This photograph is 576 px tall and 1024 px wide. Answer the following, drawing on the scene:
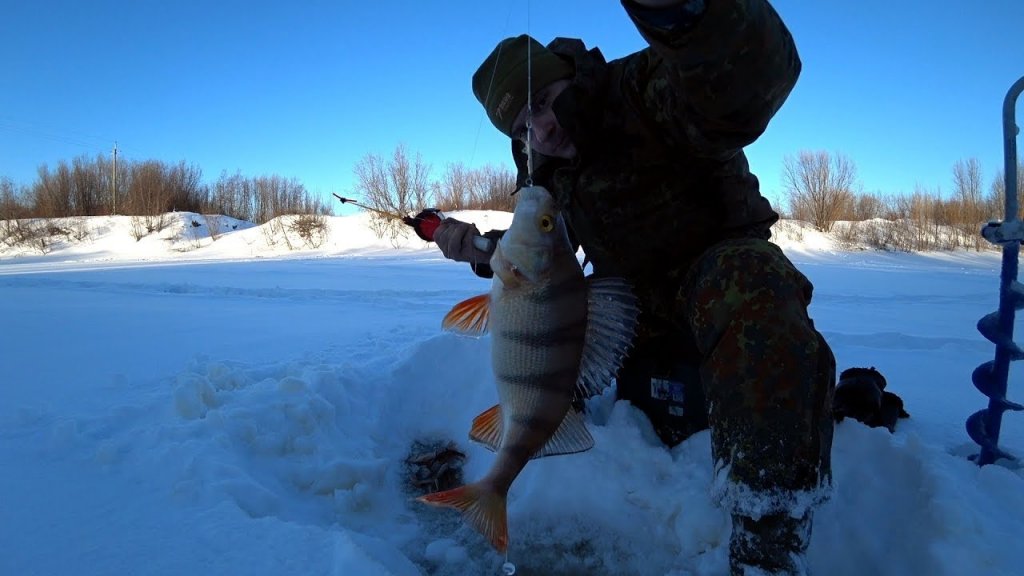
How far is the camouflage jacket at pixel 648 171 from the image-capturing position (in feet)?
5.63

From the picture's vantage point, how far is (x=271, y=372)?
2.79m

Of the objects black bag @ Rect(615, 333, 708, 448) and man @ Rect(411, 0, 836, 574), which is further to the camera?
black bag @ Rect(615, 333, 708, 448)

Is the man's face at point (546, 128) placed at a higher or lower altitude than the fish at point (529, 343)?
higher

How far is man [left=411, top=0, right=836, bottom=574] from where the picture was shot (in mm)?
1372

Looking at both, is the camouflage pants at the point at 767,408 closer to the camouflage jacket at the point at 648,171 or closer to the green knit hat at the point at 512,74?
the camouflage jacket at the point at 648,171

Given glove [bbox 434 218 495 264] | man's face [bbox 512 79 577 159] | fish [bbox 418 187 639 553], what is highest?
man's face [bbox 512 79 577 159]

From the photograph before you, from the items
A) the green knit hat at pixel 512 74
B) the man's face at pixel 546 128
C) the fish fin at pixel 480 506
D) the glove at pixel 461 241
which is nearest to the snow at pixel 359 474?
the fish fin at pixel 480 506

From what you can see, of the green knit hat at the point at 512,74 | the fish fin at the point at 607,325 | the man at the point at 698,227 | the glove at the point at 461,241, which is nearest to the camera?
the man at the point at 698,227

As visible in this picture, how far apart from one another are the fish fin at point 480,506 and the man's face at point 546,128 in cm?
137

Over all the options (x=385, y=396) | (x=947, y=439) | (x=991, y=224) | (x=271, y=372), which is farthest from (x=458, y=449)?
(x=991, y=224)

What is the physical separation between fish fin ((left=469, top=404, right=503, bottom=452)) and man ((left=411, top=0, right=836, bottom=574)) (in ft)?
2.05

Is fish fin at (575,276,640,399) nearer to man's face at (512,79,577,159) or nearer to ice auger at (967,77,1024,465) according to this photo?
man's face at (512,79,577,159)

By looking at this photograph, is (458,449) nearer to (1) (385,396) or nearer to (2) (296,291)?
(1) (385,396)

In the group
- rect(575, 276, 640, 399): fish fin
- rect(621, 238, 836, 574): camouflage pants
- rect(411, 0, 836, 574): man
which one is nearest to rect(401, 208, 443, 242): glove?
rect(411, 0, 836, 574): man
